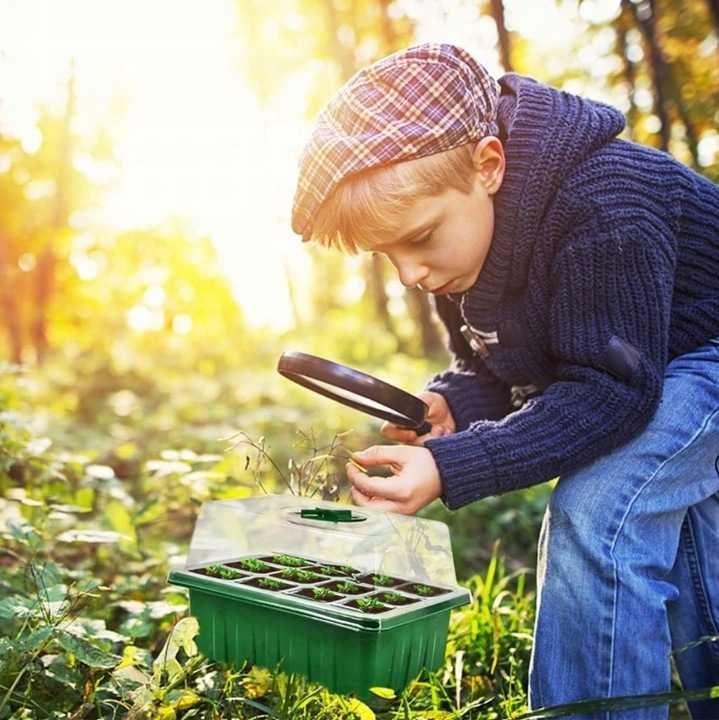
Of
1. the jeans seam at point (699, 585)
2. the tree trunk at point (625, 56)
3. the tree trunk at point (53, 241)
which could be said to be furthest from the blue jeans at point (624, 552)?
the tree trunk at point (53, 241)

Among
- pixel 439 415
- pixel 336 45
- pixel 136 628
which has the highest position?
pixel 336 45

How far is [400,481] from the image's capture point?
1562mm

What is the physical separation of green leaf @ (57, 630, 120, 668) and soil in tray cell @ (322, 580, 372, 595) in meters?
0.42

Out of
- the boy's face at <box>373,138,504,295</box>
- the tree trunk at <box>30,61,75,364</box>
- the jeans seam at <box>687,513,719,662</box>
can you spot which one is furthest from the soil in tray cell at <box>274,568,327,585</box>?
the tree trunk at <box>30,61,75,364</box>

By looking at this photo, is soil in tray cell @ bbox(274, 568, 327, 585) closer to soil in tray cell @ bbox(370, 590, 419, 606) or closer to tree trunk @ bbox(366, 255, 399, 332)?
soil in tray cell @ bbox(370, 590, 419, 606)

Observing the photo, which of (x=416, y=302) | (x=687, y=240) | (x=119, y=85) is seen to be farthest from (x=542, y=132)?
(x=119, y=85)

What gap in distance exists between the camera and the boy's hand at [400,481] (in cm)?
156

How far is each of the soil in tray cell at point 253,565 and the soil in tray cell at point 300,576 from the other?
0.05 meters

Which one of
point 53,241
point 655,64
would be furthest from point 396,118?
point 53,241

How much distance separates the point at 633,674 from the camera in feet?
5.16

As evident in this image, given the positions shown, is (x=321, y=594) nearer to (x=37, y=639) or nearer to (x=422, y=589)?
(x=422, y=589)

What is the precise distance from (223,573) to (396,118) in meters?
0.97

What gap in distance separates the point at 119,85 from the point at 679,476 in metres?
11.2

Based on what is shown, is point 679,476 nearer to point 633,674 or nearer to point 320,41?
point 633,674
